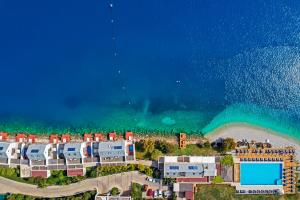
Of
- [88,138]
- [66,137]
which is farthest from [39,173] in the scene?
[88,138]

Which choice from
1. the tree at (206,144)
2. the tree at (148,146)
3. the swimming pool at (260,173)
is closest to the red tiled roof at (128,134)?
the tree at (148,146)

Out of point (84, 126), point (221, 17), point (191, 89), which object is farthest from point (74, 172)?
point (221, 17)

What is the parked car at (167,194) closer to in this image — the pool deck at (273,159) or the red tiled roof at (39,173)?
the pool deck at (273,159)

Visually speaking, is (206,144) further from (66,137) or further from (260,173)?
(66,137)

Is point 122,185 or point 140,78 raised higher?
point 140,78

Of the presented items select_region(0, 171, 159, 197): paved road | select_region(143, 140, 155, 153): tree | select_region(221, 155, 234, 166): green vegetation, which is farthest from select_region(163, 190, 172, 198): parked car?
select_region(221, 155, 234, 166): green vegetation

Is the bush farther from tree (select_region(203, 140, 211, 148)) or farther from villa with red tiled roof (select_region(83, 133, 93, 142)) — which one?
villa with red tiled roof (select_region(83, 133, 93, 142))

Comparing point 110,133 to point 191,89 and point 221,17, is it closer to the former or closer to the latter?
point 191,89
